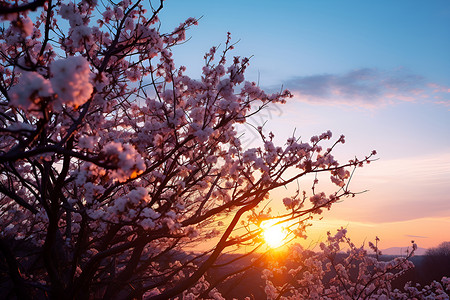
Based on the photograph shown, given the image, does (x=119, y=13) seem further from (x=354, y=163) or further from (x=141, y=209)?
(x=354, y=163)

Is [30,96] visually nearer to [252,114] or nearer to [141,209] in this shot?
[141,209]

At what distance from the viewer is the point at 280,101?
25.4ft

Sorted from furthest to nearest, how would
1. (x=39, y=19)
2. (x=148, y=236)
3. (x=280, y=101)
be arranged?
1. (x=39, y=19)
2. (x=280, y=101)
3. (x=148, y=236)

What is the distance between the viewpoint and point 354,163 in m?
8.16

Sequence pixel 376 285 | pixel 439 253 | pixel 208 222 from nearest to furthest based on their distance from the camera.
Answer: pixel 208 222
pixel 376 285
pixel 439 253

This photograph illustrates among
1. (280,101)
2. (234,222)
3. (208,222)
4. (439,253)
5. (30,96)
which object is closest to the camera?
(30,96)

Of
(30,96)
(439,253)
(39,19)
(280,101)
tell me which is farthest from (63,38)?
Answer: (439,253)

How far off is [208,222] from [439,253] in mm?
56729

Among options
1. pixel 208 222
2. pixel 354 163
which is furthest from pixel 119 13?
pixel 208 222

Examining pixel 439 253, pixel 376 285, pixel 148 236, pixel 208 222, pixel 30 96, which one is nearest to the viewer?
pixel 30 96

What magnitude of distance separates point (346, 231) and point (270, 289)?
12.7 ft

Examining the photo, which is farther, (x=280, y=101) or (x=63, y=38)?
(x=280, y=101)

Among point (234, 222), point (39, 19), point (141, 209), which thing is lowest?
point (234, 222)

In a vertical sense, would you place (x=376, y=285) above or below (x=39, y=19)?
below
